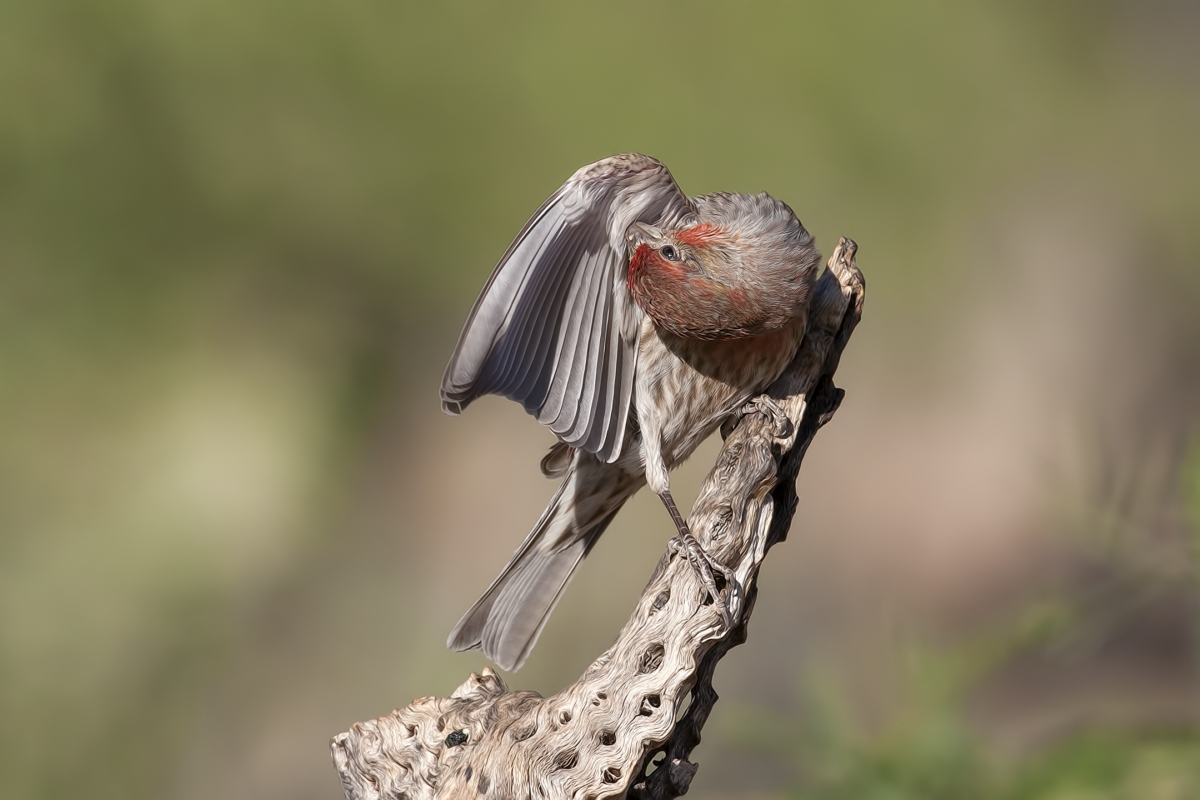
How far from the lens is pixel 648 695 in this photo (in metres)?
1.98

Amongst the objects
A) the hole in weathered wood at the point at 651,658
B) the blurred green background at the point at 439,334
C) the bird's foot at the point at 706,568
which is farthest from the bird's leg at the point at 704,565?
the blurred green background at the point at 439,334

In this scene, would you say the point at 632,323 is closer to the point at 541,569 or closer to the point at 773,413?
the point at 773,413

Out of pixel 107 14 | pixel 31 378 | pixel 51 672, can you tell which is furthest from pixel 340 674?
pixel 107 14

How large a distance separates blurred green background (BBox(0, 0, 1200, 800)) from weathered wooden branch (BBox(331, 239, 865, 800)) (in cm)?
227

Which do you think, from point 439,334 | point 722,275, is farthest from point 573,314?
point 439,334

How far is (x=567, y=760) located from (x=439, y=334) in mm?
3562

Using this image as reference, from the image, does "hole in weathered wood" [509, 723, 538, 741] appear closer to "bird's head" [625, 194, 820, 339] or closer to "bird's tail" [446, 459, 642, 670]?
"bird's tail" [446, 459, 642, 670]

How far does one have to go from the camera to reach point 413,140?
526cm

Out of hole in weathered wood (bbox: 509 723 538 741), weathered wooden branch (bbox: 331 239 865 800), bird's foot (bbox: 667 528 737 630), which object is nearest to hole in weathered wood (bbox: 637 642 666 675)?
weathered wooden branch (bbox: 331 239 865 800)

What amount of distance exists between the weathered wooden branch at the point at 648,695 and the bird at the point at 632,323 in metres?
0.08

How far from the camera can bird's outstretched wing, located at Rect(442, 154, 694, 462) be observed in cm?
218

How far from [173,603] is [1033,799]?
3859 mm

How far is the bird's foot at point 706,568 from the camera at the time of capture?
2049mm

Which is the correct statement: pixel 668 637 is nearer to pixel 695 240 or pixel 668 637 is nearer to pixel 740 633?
pixel 740 633
